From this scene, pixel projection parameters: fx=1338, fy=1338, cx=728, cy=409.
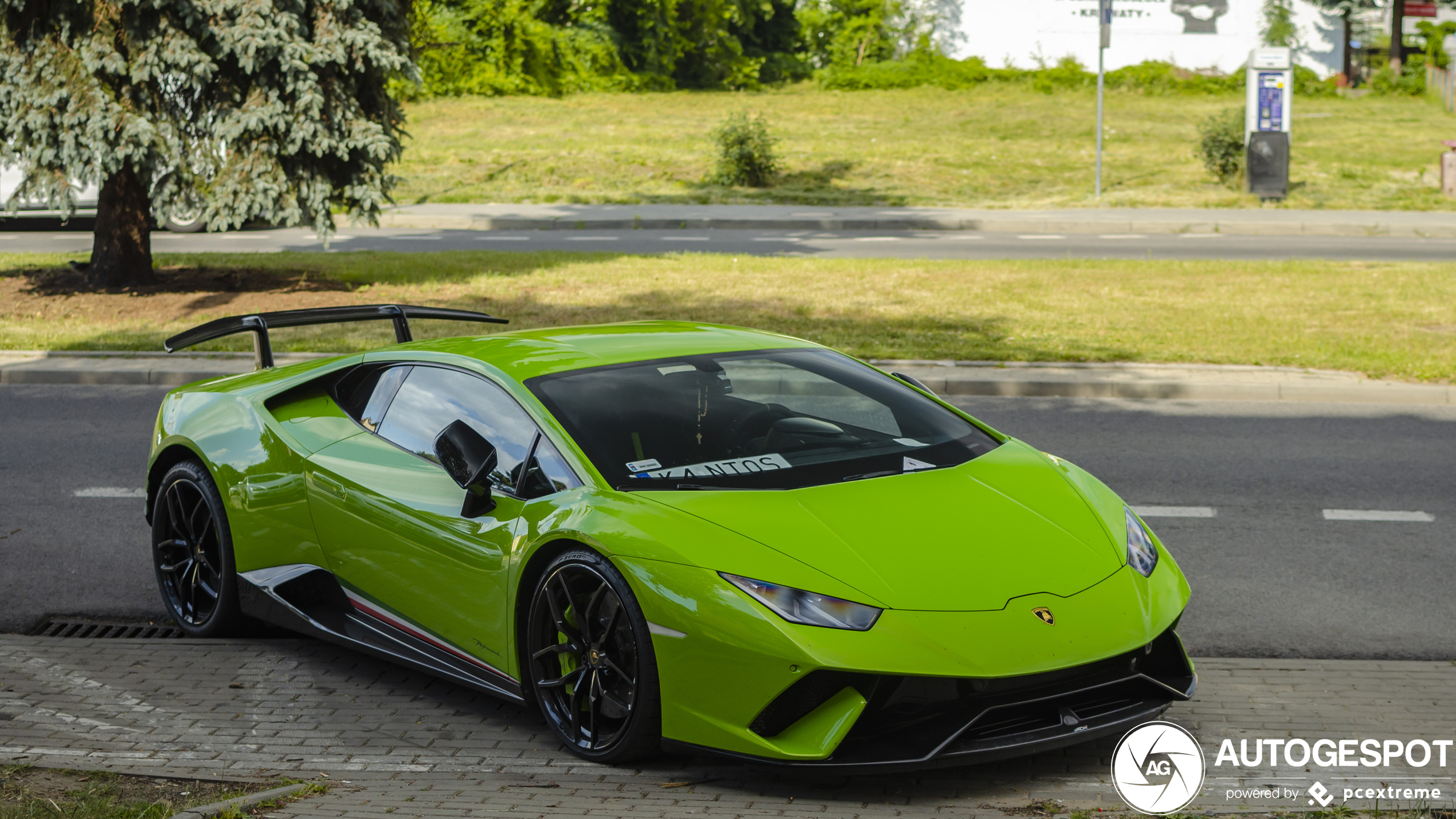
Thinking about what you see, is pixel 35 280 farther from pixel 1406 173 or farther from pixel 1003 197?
pixel 1406 173

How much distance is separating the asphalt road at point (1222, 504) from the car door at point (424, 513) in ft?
5.59

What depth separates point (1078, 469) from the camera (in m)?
4.68

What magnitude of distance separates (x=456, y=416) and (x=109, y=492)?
13.6ft

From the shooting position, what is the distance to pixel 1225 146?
29.1 metres

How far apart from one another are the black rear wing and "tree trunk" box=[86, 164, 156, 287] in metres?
10.5

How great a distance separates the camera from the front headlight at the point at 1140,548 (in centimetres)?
402

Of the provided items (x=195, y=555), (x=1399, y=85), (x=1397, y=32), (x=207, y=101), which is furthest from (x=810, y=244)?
(x=1397, y=32)

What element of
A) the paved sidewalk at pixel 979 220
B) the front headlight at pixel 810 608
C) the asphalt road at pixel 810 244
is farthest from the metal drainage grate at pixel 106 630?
the paved sidewalk at pixel 979 220

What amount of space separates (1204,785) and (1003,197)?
88.2ft

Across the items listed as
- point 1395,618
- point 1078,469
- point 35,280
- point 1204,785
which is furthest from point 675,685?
point 35,280

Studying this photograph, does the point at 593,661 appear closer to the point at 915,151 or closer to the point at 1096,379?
the point at 1096,379

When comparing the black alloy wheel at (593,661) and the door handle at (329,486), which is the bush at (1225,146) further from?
the black alloy wheel at (593,661)

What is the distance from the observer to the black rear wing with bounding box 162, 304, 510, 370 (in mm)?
5688

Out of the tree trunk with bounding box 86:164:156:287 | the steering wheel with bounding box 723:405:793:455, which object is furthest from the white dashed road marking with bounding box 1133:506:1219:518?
the tree trunk with bounding box 86:164:156:287
